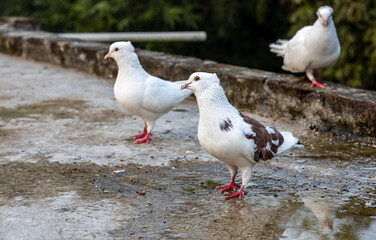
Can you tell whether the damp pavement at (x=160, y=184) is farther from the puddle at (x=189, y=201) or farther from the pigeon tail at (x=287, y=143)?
the pigeon tail at (x=287, y=143)

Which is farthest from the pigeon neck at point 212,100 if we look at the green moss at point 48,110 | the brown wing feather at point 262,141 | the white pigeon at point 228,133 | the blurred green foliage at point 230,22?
the blurred green foliage at point 230,22

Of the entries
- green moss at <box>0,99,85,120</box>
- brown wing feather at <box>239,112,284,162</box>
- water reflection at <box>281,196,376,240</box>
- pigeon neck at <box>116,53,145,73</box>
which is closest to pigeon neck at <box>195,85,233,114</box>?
brown wing feather at <box>239,112,284,162</box>

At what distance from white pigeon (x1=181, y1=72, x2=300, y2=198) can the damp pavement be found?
11.7 inches

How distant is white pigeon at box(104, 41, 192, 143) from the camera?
507 cm

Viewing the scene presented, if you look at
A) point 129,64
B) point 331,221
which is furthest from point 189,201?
point 129,64

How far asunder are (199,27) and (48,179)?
9941 millimetres

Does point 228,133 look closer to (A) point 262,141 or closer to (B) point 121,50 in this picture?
(A) point 262,141

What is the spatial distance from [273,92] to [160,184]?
84.2 inches

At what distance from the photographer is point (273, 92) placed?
5922 millimetres

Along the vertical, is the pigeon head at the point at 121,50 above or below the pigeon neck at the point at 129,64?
above

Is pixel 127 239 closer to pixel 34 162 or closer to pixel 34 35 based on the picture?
pixel 34 162

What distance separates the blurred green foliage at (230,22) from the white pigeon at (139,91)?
15.8ft

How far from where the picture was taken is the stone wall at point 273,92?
17.1 feet

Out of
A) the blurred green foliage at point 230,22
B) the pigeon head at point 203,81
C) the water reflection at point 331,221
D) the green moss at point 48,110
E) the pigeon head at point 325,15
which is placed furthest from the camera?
the blurred green foliage at point 230,22
